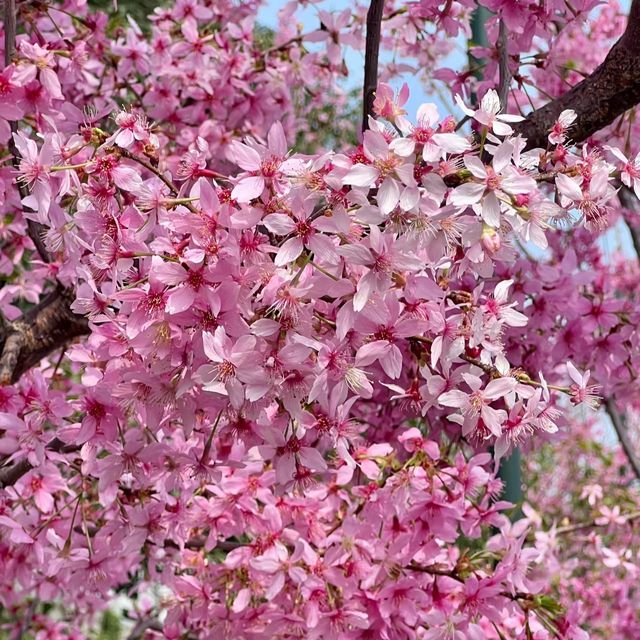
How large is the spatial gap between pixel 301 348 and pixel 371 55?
2.70 feet

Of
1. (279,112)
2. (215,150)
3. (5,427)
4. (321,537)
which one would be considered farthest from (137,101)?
(321,537)

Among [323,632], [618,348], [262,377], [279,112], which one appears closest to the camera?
[262,377]

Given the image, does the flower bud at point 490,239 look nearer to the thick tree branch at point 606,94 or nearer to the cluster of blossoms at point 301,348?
the cluster of blossoms at point 301,348

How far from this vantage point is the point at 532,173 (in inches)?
47.7

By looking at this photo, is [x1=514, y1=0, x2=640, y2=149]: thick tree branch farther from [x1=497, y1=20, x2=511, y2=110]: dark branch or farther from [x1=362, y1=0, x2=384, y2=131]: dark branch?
[x1=362, y1=0, x2=384, y2=131]: dark branch

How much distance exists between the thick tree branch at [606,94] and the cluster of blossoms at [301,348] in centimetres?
8

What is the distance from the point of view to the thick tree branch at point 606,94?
59.3 inches

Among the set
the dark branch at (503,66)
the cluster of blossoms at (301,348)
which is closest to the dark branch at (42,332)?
the cluster of blossoms at (301,348)

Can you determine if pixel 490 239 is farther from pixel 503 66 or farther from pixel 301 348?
pixel 503 66

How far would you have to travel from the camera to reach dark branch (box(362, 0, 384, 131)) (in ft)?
5.39

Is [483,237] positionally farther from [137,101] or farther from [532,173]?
[137,101]

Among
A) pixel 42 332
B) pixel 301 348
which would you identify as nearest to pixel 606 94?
pixel 301 348

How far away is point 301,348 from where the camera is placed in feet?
3.68

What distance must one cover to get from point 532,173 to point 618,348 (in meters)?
0.97
